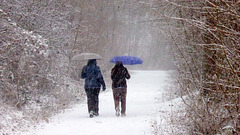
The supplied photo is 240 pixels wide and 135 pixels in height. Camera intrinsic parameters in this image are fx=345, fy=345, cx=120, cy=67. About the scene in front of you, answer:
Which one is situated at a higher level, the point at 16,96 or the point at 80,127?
the point at 16,96

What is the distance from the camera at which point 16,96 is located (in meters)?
11.2

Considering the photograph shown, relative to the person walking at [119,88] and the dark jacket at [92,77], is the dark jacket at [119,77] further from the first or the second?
the dark jacket at [92,77]

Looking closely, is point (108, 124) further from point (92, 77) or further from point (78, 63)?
point (78, 63)

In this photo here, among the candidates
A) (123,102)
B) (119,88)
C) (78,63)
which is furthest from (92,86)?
(78,63)

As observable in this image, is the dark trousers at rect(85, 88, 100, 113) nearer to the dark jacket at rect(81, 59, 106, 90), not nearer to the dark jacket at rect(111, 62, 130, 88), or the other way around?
the dark jacket at rect(81, 59, 106, 90)

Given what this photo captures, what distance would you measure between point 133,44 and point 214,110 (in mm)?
64450

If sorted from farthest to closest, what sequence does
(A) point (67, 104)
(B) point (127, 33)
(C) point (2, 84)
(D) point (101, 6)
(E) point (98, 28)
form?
(B) point (127, 33)
(D) point (101, 6)
(E) point (98, 28)
(A) point (67, 104)
(C) point (2, 84)

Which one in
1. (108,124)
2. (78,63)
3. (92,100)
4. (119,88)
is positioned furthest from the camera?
(78,63)

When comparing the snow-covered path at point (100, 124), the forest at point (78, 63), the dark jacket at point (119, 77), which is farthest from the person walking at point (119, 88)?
the forest at point (78, 63)

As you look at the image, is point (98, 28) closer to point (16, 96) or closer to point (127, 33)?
point (16, 96)

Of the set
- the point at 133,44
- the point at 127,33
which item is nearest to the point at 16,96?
the point at 127,33

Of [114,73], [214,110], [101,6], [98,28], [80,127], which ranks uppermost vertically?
[101,6]

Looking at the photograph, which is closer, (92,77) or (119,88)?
(92,77)

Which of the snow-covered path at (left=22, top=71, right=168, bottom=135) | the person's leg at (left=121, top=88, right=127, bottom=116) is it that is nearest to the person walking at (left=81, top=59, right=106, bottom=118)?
the snow-covered path at (left=22, top=71, right=168, bottom=135)
